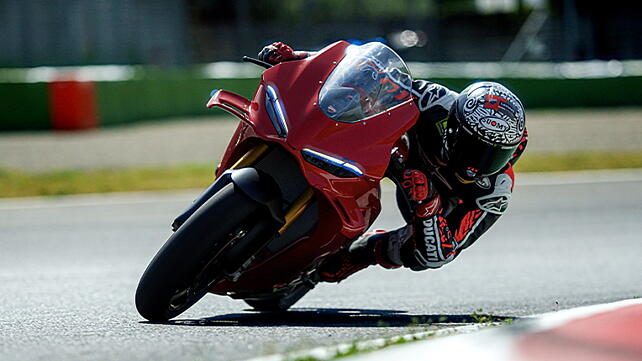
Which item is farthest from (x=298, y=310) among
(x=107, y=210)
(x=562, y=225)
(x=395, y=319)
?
(x=107, y=210)

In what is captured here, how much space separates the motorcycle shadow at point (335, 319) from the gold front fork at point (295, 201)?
1.83ft

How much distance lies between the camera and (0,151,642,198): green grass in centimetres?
1195

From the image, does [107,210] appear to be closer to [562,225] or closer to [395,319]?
[562,225]

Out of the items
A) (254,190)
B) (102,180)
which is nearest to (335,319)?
(254,190)

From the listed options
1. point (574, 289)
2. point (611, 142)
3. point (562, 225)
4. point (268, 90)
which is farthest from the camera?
point (611, 142)

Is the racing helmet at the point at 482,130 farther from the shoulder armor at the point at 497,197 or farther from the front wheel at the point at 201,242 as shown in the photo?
the front wheel at the point at 201,242

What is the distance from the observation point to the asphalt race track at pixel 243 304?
405 cm

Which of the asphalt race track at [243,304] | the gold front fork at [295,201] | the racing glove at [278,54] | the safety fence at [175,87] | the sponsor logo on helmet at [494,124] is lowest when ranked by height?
the safety fence at [175,87]

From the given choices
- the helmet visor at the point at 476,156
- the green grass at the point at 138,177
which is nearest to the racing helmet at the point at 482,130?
the helmet visor at the point at 476,156

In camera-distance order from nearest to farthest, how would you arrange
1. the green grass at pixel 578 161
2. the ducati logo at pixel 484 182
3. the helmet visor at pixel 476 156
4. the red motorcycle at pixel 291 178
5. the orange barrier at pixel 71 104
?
1. the red motorcycle at pixel 291 178
2. the helmet visor at pixel 476 156
3. the ducati logo at pixel 484 182
4. the green grass at pixel 578 161
5. the orange barrier at pixel 71 104

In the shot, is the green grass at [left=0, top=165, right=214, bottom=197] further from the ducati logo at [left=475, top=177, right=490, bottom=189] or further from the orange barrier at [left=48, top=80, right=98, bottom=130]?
the ducati logo at [left=475, top=177, right=490, bottom=189]

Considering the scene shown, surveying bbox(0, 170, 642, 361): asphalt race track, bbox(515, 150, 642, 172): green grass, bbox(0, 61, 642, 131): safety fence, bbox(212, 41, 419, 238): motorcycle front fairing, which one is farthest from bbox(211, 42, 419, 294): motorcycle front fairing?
bbox(0, 61, 642, 131): safety fence

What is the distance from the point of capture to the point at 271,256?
15.3 feet

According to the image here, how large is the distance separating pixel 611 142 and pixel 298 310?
1248 centimetres
